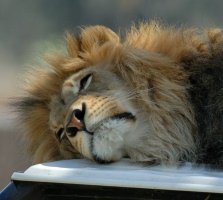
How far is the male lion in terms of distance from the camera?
2998 millimetres

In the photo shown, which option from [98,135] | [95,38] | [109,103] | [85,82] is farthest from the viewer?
[95,38]

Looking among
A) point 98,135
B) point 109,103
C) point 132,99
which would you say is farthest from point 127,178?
point 132,99

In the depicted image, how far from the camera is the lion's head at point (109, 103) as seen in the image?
3000mm

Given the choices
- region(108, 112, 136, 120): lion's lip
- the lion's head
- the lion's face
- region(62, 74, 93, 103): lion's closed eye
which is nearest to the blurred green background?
the lion's head

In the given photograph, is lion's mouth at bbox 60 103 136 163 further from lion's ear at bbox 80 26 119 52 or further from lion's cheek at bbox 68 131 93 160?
lion's ear at bbox 80 26 119 52

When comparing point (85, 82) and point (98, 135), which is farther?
point (85, 82)

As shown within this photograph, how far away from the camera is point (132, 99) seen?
10.5 feet

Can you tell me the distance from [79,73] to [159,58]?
15.2 inches

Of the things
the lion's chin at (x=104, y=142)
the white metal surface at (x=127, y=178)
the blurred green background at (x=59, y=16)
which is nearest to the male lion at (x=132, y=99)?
the lion's chin at (x=104, y=142)

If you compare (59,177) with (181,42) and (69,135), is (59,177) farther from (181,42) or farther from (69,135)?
(181,42)

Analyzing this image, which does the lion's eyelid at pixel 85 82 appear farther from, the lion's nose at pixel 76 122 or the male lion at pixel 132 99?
the lion's nose at pixel 76 122

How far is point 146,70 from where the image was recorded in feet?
10.9

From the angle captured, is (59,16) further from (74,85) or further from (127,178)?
(127,178)

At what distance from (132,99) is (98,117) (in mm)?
271
